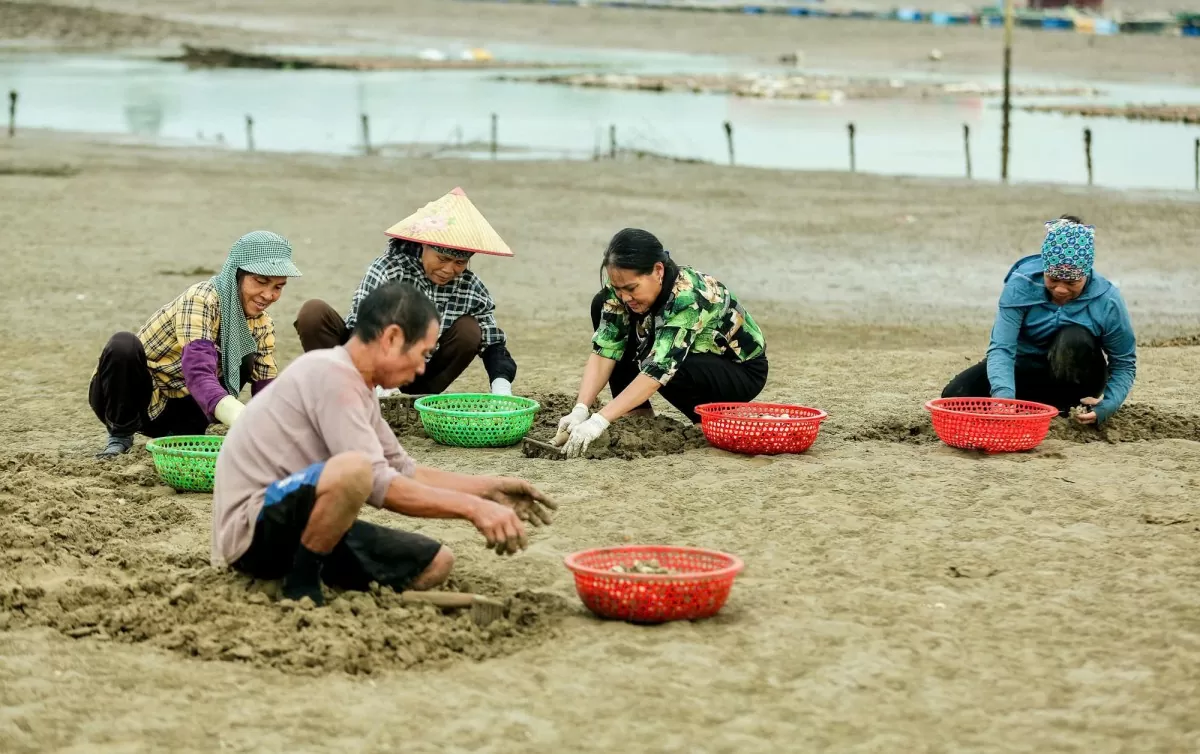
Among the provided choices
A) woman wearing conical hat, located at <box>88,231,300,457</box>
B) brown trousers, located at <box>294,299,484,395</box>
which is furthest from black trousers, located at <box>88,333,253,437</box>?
brown trousers, located at <box>294,299,484,395</box>

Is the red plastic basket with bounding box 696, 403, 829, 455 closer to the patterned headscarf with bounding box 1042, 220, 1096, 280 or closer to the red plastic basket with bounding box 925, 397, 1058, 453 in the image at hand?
the red plastic basket with bounding box 925, 397, 1058, 453

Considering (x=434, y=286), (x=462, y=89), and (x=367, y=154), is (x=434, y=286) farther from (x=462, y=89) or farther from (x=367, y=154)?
(x=462, y=89)

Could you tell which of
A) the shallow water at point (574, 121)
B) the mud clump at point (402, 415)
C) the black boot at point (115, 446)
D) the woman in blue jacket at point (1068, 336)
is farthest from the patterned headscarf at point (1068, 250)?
the shallow water at point (574, 121)

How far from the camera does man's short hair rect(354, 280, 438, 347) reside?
13.6 ft

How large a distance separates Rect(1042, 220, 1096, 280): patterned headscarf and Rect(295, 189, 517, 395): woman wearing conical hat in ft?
8.04

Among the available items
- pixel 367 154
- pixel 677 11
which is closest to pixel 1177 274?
pixel 367 154

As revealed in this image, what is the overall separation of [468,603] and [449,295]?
10.2 feet

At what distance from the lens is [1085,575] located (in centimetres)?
488

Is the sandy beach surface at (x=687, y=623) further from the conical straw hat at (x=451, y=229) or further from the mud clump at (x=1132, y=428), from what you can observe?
the conical straw hat at (x=451, y=229)

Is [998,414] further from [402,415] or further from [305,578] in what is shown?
[305,578]

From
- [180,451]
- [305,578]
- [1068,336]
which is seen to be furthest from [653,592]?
[1068,336]

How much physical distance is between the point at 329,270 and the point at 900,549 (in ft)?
29.0

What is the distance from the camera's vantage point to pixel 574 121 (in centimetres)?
3725

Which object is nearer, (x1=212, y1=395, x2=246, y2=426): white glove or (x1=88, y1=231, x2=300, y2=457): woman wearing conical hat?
(x1=212, y1=395, x2=246, y2=426): white glove
